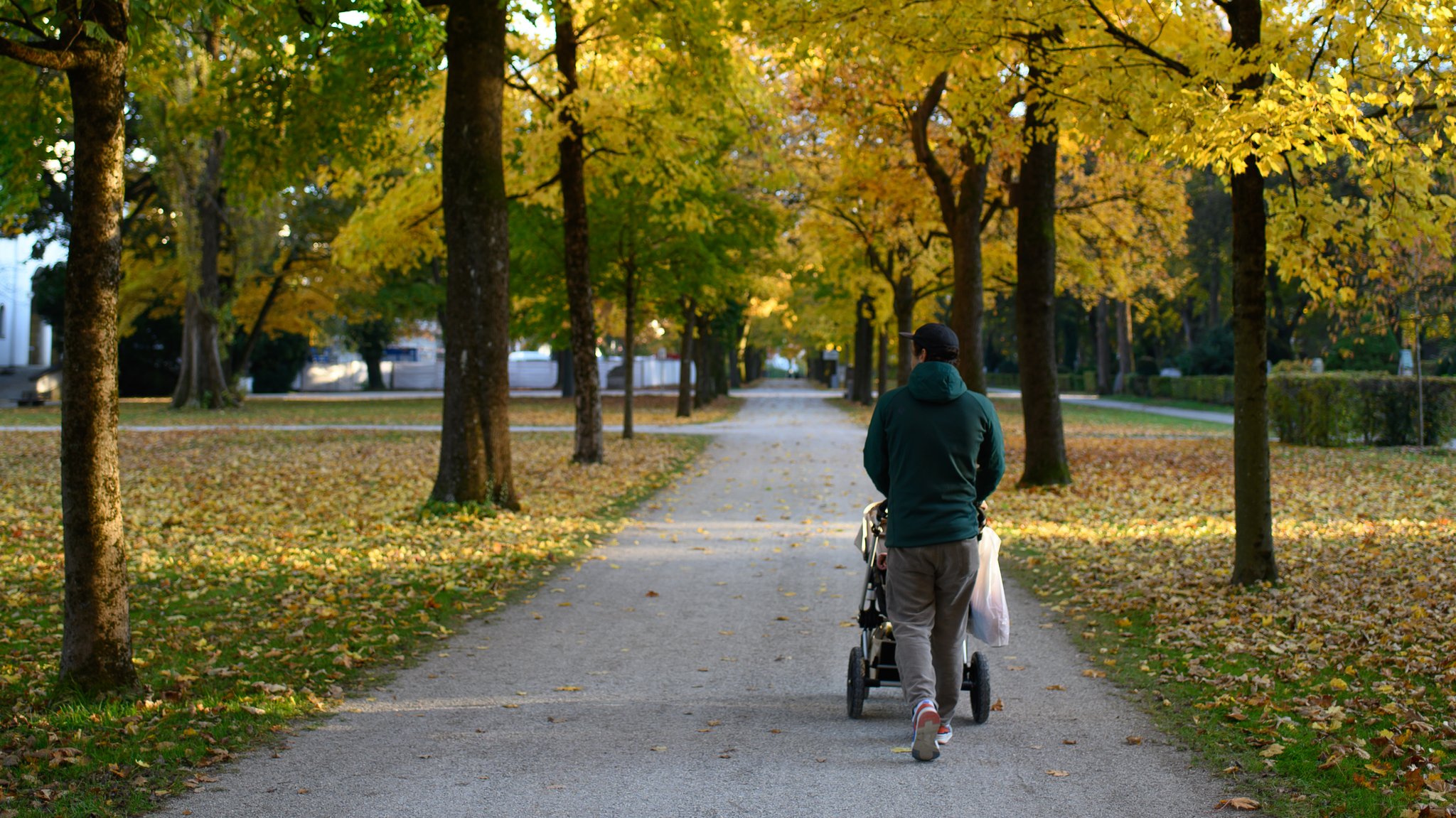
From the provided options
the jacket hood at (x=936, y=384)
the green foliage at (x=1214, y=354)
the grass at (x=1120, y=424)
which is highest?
the green foliage at (x=1214, y=354)

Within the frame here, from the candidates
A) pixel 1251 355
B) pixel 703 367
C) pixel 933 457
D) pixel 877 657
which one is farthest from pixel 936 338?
pixel 703 367

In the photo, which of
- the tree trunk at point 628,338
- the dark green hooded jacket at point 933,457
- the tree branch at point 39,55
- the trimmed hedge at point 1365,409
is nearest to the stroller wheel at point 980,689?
the dark green hooded jacket at point 933,457

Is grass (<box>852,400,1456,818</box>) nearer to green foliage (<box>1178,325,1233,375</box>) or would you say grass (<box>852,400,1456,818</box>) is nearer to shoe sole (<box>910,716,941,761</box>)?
shoe sole (<box>910,716,941,761</box>)

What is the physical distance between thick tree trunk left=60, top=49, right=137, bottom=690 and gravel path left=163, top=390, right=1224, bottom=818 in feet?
4.22

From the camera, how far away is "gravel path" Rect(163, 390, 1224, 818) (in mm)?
4691

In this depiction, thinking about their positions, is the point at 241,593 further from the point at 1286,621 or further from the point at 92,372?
the point at 1286,621

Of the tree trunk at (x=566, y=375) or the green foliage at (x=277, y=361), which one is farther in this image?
the green foliage at (x=277, y=361)

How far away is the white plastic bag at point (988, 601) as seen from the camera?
5480mm

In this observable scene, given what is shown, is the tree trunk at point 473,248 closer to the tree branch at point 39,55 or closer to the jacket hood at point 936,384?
the tree branch at point 39,55

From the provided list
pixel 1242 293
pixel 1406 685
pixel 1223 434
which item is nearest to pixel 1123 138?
pixel 1242 293

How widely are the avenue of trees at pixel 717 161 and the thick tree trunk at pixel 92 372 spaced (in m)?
0.02

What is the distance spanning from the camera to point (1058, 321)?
67500 mm

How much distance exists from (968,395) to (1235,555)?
457 cm

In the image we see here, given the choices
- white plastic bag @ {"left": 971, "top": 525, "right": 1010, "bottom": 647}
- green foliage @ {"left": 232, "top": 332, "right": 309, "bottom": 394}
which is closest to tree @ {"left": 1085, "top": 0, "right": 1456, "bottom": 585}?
white plastic bag @ {"left": 971, "top": 525, "right": 1010, "bottom": 647}
